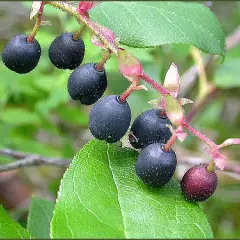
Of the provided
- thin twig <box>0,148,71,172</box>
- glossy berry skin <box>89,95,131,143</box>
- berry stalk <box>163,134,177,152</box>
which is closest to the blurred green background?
thin twig <box>0,148,71,172</box>

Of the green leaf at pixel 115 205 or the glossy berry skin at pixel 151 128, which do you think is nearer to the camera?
the green leaf at pixel 115 205

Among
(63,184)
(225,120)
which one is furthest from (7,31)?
(63,184)

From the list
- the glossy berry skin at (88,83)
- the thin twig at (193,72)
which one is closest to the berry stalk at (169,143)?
the glossy berry skin at (88,83)

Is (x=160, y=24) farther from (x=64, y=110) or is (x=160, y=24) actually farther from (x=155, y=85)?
(x=64, y=110)

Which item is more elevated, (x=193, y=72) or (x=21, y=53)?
(x=21, y=53)

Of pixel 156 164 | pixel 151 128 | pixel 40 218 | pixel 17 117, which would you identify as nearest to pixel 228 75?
pixel 17 117

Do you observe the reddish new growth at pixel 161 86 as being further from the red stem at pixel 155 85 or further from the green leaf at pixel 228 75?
the green leaf at pixel 228 75

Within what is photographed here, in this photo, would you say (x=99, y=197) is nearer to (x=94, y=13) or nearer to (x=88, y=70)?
(x=88, y=70)

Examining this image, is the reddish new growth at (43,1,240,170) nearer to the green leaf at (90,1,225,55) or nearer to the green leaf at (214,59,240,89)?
the green leaf at (90,1,225,55)
